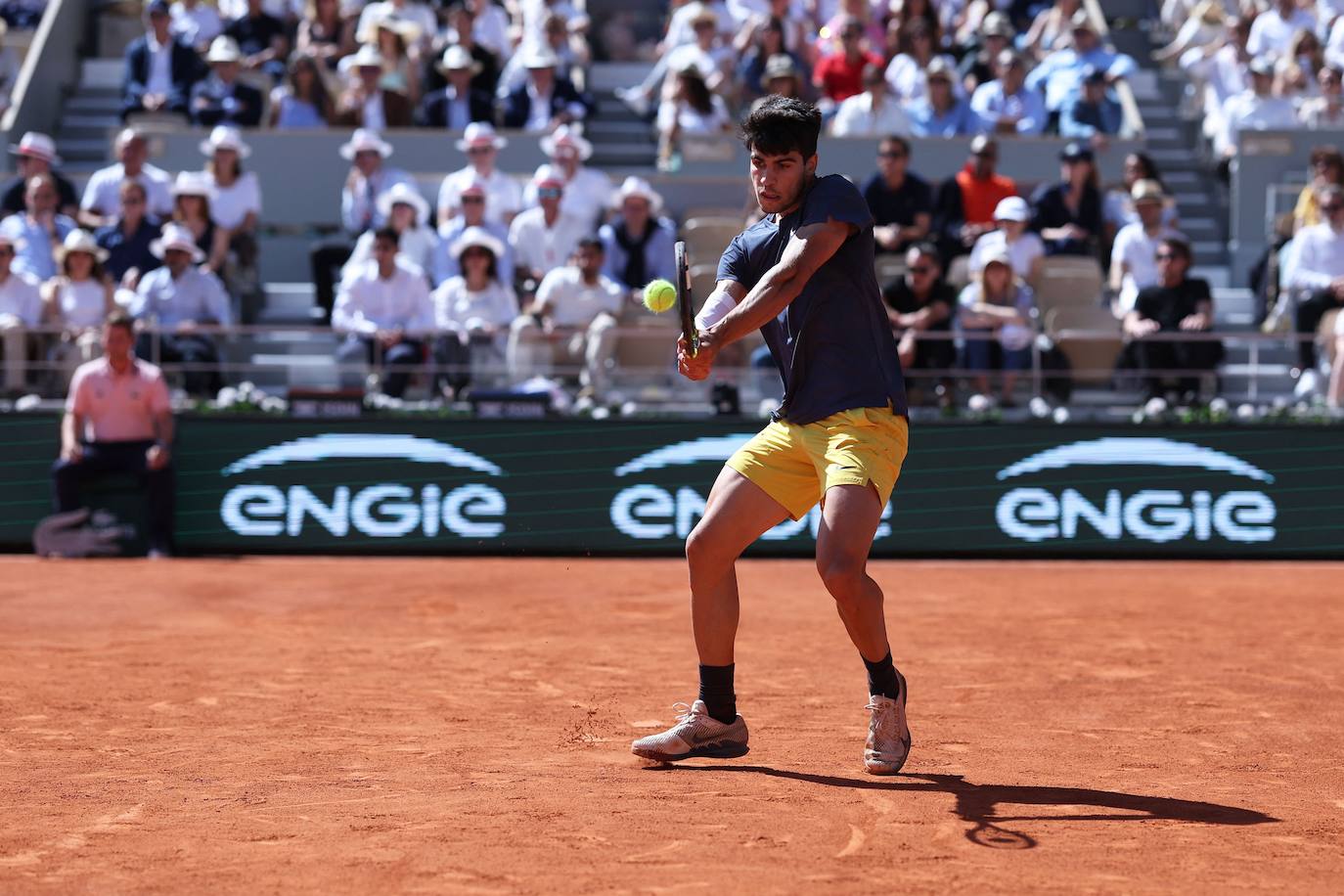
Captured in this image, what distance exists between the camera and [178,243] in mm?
14445

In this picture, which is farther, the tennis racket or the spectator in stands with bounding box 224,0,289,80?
the spectator in stands with bounding box 224,0,289,80

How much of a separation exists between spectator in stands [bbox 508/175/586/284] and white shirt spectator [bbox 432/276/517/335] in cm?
105

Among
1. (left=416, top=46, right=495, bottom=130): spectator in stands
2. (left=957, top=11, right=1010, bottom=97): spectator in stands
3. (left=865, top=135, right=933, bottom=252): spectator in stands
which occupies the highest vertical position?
(left=957, top=11, right=1010, bottom=97): spectator in stands

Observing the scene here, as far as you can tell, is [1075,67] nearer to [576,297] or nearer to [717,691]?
[576,297]

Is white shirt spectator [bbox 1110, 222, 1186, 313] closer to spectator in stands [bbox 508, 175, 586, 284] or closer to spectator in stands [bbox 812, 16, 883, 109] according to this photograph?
spectator in stands [bbox 812, 16, 883, 109]

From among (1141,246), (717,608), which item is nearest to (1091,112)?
(1141,246)

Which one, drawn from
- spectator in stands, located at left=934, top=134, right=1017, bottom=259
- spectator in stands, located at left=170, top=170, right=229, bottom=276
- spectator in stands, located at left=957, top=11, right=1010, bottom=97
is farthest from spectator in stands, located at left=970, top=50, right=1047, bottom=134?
spectator in stands, located at left=170, top=170, right=229, bottom=276

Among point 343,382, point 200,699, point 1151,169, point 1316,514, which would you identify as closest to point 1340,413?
point 1316,514

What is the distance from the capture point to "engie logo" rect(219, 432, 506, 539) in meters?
13.6

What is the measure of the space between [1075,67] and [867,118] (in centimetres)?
229

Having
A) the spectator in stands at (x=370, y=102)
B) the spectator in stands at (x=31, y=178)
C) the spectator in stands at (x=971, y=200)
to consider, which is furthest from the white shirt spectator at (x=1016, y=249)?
the spectator in stands at (x=31, y=178)

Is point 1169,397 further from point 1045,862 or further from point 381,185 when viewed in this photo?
point 1045,862

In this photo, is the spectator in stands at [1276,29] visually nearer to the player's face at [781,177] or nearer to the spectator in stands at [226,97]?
the spectator in stands at [226,97]

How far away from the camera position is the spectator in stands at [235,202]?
15.9 m
